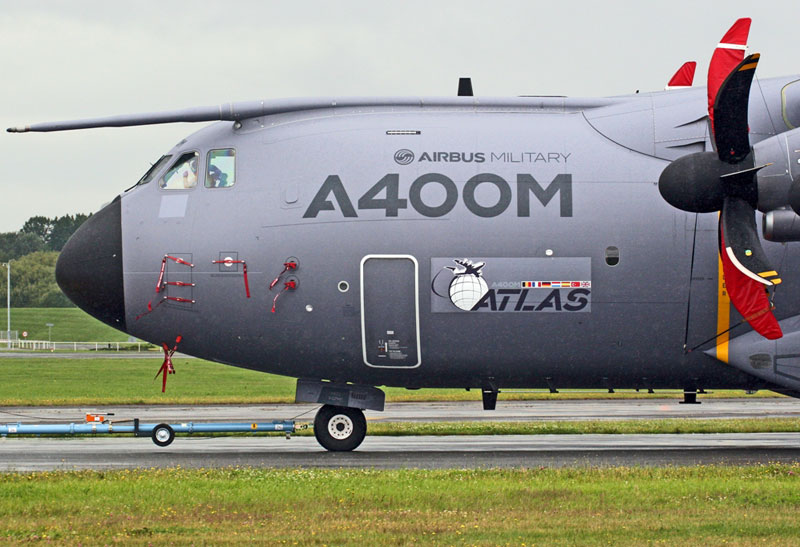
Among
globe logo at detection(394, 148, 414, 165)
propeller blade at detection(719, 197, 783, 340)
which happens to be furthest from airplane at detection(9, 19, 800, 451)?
propeller blade at detection(719, 197, 783, 340)

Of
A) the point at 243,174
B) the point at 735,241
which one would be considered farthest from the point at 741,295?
the point at 243,174

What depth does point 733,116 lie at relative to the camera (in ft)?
52.1

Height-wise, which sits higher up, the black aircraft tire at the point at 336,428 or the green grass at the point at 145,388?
the black aircraft tire at the point at 336,428

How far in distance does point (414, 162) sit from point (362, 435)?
5.39 metres

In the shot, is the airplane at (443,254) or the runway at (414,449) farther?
the airplane at (443,254)

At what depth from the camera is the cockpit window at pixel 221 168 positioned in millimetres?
20562

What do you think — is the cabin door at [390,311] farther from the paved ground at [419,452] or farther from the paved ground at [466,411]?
the paved ground at [466,411]

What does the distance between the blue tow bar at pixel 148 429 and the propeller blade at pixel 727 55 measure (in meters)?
10.3

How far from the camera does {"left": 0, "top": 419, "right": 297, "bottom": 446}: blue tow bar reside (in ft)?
69.6

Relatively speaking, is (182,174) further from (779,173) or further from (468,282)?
(779,173)

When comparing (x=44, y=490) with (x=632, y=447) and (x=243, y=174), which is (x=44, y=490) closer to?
(x=243, y=174)

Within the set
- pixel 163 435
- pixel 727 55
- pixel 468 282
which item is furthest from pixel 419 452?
pixel 727 55

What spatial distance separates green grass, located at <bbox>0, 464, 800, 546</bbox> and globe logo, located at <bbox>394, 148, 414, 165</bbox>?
5.81 metres

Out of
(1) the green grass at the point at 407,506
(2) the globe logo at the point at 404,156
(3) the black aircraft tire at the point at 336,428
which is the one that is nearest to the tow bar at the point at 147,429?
(3) the black aircraft tire at the point at 336,428
